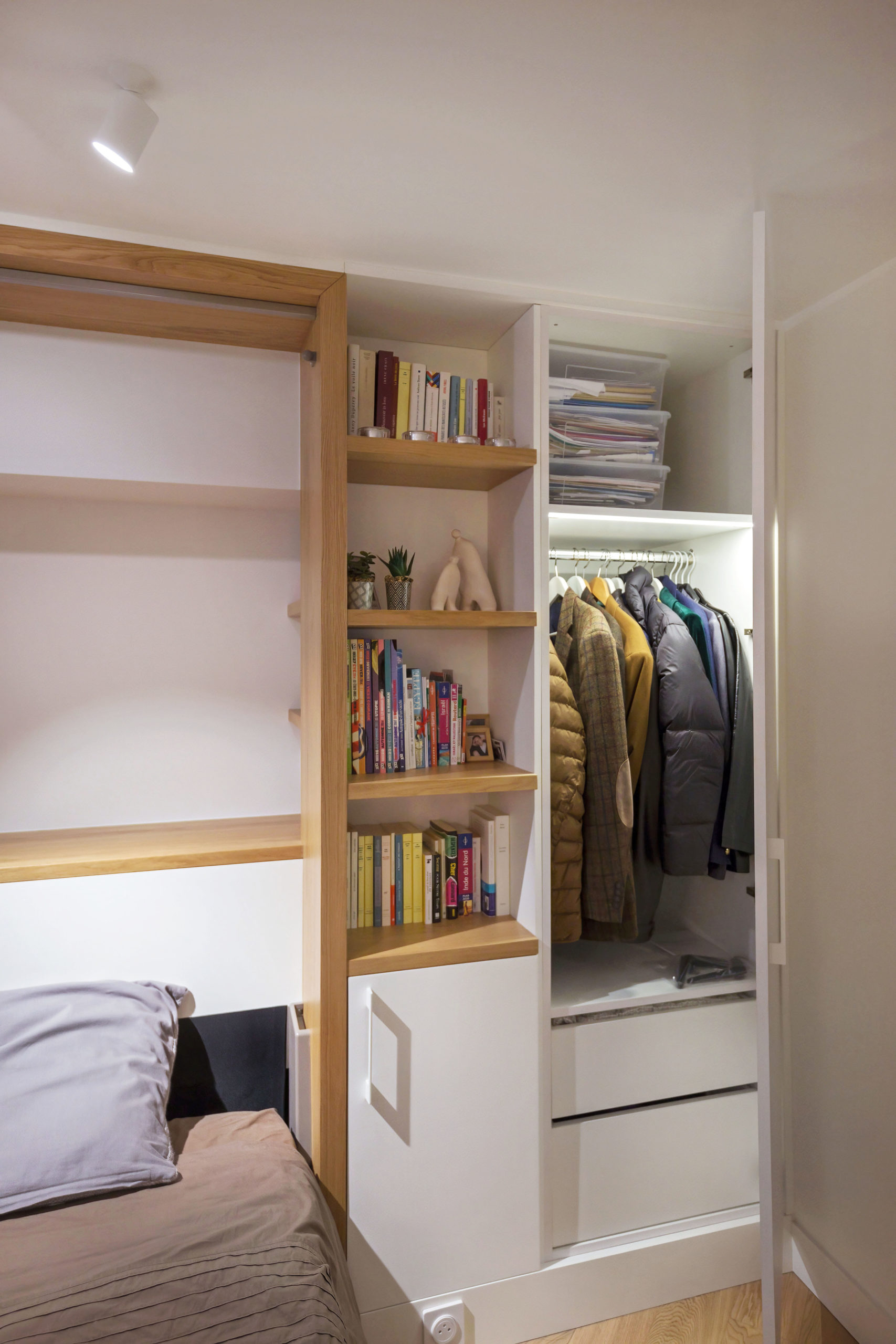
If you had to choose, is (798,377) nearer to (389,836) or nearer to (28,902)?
(389,836)

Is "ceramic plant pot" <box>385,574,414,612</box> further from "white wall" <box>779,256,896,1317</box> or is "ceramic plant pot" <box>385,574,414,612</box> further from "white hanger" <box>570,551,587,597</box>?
"white wall" <box>779,256,896,1317</box>

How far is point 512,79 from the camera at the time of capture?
1.21 meters

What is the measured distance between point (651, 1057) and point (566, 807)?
26.5 inches

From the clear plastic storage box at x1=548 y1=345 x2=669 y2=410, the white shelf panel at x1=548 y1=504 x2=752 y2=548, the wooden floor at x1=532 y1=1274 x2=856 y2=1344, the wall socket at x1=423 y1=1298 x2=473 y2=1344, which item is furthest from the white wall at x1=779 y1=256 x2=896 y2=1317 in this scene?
the wall socket at x1=423 y1=1298 x2=473 y2=1344

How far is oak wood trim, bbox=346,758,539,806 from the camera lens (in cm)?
182

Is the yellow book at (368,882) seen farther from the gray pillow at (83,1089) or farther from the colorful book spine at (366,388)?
the colorful book spine at (366,388)

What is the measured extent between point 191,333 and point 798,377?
1.30 m

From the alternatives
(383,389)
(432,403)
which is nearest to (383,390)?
(383,389)

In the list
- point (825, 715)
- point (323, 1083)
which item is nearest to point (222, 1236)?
point (323, 1083)

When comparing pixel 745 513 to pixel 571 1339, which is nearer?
pixel 571 1339

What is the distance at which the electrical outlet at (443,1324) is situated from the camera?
1823mm

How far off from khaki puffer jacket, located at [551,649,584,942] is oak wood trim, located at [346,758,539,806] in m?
0.10

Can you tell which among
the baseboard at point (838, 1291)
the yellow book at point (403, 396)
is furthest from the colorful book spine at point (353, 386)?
the baseboard at point (838, 1291)

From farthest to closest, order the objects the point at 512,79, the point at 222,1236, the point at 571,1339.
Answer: the point at 571,1339 < the point at 222,1236 < the point at 512,79
